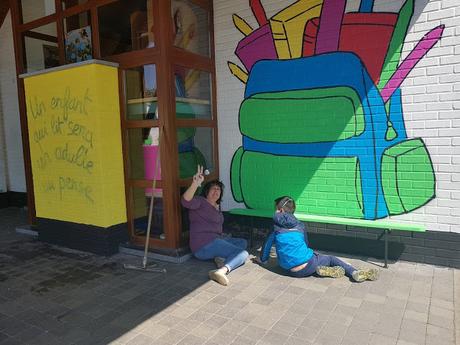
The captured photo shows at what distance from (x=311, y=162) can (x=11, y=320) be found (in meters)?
3.66

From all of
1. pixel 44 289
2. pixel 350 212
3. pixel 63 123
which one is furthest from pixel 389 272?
pixel 63 123

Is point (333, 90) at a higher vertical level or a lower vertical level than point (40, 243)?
higher

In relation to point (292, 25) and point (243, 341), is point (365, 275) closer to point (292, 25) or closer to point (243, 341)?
point (243, 341)

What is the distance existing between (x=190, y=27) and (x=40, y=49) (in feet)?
8.74

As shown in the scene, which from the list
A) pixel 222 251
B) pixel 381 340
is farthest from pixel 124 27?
pixel 381 340

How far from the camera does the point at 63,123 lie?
5164 millimetres

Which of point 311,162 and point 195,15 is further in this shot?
point 195,15

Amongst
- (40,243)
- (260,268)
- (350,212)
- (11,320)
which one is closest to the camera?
(11,320)

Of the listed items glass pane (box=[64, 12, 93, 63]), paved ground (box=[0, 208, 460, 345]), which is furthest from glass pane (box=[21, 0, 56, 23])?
paved ground (box=[0, 208, 460, 345])

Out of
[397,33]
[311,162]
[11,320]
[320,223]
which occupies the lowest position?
[11,320]

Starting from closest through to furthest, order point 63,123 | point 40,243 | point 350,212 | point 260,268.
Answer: point 260,268
point 350,212
point 63,123
point 40,243

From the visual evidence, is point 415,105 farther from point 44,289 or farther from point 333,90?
point 44,289

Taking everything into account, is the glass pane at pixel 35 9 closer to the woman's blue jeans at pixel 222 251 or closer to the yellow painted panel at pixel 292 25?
the yellow painted panel at pixel 292 25

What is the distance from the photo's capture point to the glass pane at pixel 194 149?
4996 mm
